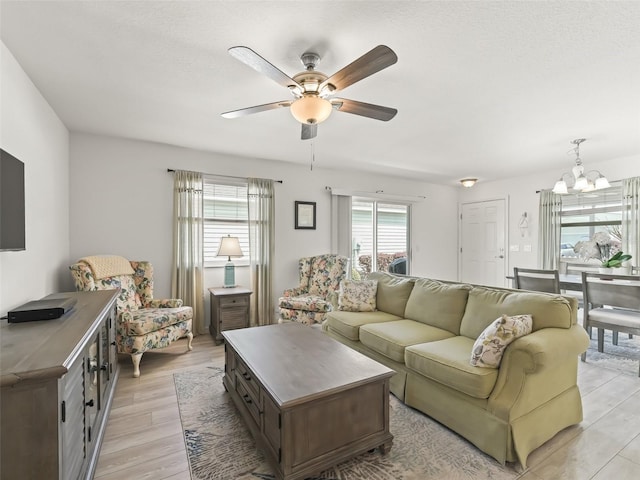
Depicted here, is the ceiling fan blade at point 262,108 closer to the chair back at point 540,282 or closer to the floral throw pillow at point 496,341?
the floral throw pillow at point 496,341

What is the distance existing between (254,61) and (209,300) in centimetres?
329

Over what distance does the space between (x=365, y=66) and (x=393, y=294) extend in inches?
89.0

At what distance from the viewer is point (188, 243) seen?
393 centimetres

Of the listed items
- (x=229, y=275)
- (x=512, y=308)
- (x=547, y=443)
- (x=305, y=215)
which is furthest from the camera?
(x=305, y=215)

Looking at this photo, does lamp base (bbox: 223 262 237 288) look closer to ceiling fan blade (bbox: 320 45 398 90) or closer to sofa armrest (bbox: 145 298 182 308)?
sofa armrest (bbox: 145 298 182 308)

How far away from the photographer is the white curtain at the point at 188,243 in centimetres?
386

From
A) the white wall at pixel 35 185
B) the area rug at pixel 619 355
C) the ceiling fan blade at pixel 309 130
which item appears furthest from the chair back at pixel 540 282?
the white wall at pixel 35 185

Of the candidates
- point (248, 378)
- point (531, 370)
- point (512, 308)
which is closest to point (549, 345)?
point (531, 370)

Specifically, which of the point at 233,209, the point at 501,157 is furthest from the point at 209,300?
the point at 501,157

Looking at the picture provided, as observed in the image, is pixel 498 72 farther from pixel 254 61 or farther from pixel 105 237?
pixel 105 237

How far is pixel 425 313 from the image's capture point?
2820mm

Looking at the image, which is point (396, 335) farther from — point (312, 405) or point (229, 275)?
point (229, 275)

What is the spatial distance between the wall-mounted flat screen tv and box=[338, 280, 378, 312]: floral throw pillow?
2.65m

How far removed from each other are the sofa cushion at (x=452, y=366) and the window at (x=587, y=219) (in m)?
3.93
